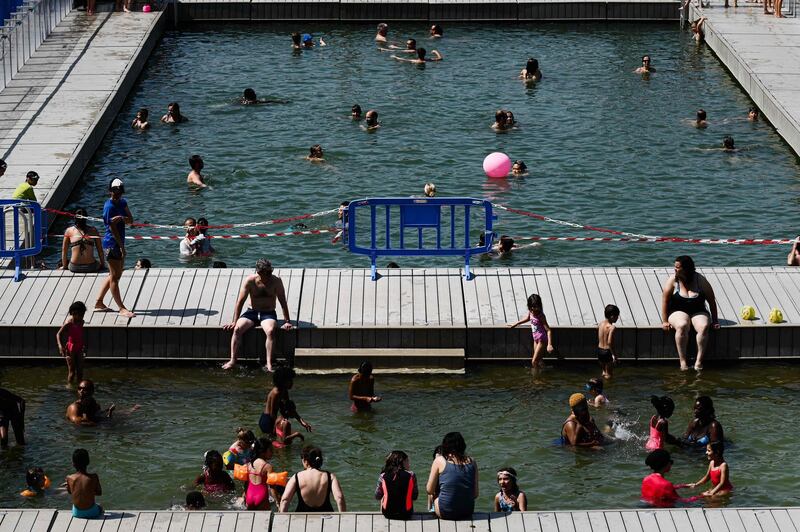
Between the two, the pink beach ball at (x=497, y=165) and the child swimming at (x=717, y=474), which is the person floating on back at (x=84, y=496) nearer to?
the child swimming at (x=717, y=474)

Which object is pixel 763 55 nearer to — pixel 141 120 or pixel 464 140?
pixel 464 140

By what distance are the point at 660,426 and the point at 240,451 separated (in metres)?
5.32

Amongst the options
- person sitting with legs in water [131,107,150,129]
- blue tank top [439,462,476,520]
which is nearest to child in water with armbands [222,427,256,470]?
blue tank top [439,462,476,520]

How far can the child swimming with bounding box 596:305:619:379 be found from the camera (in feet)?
69.7

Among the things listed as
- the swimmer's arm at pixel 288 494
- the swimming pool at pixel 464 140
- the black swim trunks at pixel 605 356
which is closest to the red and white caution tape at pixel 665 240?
the swimming pool at pixel 464 140

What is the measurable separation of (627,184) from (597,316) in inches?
404

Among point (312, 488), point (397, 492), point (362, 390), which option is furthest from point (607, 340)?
point (312, 488)

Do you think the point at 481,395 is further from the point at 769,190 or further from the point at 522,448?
the point at 769,190

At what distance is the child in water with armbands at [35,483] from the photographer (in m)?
17.7

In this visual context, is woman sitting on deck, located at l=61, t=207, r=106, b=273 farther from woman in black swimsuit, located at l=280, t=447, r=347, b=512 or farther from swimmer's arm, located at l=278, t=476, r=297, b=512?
swimmer's arm, located at l=278, t=476, r=297, b=512

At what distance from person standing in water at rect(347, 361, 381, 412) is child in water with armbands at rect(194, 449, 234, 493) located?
3103 mm

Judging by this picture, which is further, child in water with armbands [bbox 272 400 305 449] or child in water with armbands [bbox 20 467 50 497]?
child in water with armbands [bbox 272 400 305 449]

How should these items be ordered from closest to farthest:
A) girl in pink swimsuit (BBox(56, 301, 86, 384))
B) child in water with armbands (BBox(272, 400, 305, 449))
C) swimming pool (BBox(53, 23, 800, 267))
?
1. child in water with armbands (BBox(272, 400, 305, 449))
2. girl in pink swimsuit (BBox(56, 301, 86, 384))
3. swimming pool (BBox(53, 23, 800, 267))

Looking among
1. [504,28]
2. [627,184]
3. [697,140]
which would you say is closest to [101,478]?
[627,184]
